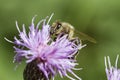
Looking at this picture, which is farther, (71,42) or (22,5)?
(22,5)

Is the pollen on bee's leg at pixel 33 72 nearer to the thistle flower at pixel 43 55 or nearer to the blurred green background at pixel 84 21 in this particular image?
the thistle flower at pixel 43 55

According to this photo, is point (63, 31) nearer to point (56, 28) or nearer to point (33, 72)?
point (56, 28)

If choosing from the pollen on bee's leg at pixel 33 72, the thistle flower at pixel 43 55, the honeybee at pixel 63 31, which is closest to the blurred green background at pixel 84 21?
the honeybee at pixel 63 31

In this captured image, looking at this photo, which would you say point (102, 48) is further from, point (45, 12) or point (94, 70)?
point (45, 12)

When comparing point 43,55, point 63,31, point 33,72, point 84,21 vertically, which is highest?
point 84,21

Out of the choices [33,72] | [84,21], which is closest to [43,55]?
[33,72]

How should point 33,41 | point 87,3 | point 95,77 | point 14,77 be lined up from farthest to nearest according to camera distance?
point 87,3 → point 95,77 → point 14,77 → point 33,41

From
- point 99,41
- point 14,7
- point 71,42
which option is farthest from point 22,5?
point 71,42
